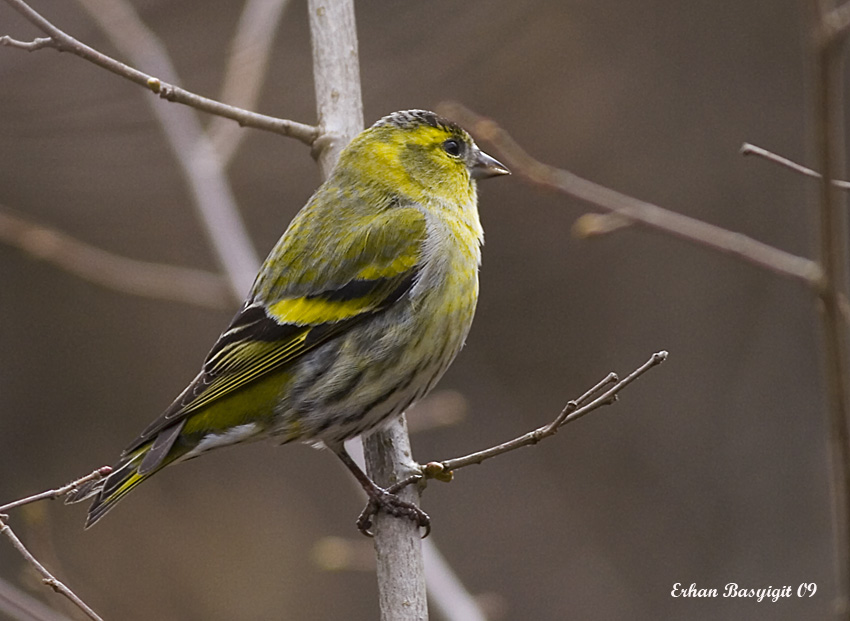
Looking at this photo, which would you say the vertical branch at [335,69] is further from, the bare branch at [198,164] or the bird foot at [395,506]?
the bird foot at [395,506]

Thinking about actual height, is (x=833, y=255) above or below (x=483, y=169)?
below

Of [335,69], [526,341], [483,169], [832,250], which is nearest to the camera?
[832,250]

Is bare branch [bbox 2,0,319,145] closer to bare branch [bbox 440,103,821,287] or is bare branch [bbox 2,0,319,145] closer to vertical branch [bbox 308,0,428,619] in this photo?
vertical branch [bbox 308,0,428,619]

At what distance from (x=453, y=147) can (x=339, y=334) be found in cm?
111

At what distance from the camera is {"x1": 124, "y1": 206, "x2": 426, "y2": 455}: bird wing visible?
3967mm

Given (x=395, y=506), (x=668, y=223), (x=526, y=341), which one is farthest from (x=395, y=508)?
(x=526, y=341)

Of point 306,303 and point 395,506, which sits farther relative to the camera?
point 306,303

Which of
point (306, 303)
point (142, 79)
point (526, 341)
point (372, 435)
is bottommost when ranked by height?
point (372, 435)

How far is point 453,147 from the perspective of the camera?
463 centimetres

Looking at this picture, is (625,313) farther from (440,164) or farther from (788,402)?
(440,164)

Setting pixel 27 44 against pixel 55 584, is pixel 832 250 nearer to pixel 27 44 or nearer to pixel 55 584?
pixel 55 584

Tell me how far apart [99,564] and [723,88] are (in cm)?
633

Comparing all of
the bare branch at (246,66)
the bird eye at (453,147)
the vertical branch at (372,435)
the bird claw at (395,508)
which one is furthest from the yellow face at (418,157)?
the bird claw at (395,508)

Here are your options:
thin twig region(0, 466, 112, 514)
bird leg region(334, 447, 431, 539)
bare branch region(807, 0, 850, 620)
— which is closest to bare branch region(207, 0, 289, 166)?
bird leg region(334, 447, 431, 539)
